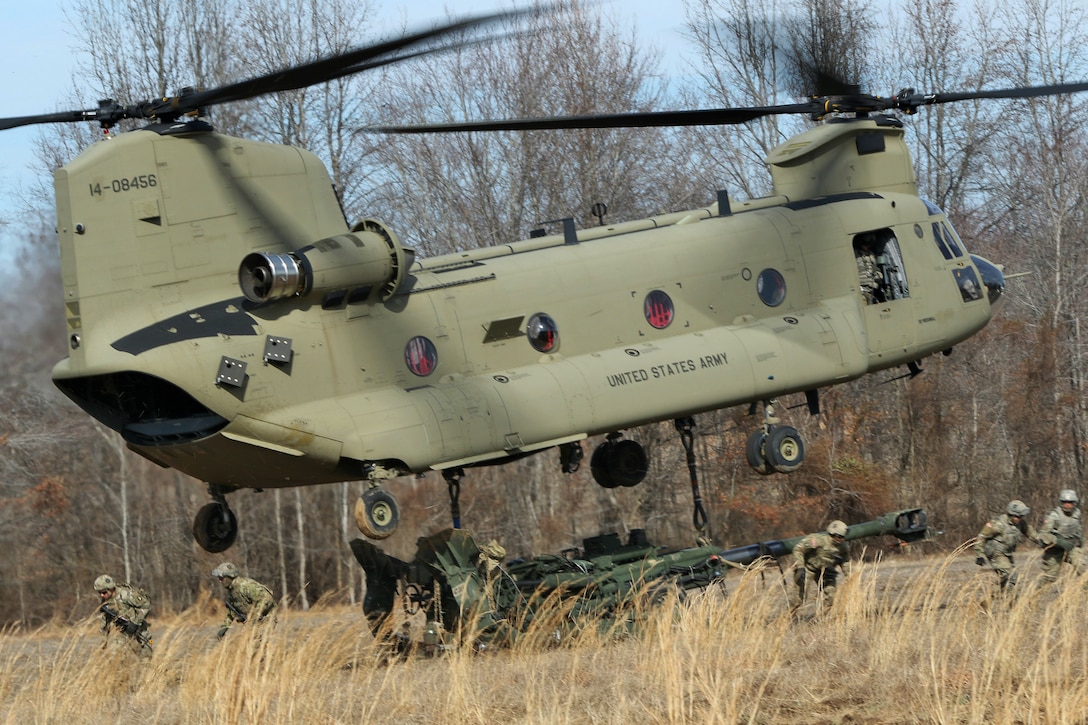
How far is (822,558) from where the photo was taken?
1502 cm

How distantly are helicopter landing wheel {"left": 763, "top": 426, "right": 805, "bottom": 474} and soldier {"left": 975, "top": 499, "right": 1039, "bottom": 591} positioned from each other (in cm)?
226

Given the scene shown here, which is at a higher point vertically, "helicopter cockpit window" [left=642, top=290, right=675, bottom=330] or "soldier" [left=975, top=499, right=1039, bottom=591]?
"helicopter cockpit window" [left=642, top=290, right=675, bottom=330]

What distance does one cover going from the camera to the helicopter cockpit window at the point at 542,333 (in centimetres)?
1488

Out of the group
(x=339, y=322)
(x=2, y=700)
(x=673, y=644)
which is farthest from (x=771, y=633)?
(x=2, y=700)

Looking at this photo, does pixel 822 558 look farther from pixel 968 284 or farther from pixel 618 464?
pixel 968 284

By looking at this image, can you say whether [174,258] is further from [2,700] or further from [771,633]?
[771,633]

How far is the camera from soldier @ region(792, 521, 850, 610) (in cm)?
1499

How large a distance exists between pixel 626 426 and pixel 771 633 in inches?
158

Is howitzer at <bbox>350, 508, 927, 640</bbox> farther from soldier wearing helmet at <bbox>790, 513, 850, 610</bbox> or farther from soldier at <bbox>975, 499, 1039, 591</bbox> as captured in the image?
soldier at <bbox>975, 499, 1039, 591</bbox>

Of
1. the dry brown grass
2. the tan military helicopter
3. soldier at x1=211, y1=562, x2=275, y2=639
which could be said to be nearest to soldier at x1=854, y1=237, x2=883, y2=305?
the tan military helicopter

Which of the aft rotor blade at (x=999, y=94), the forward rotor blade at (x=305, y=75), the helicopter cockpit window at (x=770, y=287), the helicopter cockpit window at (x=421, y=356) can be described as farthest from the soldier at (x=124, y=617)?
the aft rotor blade at (x=999, y=94)

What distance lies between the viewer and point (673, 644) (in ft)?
35.3

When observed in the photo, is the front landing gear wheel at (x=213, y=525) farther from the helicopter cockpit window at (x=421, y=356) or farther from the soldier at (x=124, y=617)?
the helicopter cockpit window at (x=421, y=356)

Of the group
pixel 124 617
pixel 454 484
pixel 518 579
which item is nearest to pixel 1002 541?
pixel 518 579
